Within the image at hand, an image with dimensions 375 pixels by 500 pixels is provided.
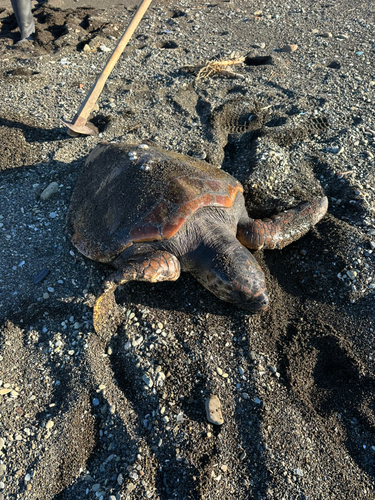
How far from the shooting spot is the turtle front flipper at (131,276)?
2.95m

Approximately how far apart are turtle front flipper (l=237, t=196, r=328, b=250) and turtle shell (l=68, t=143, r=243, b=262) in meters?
0.34

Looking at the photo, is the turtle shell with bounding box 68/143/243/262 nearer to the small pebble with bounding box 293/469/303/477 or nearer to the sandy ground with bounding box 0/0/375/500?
the sandy ground with bounding box 0/0/375/500

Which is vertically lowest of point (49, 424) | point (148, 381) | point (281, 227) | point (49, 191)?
point (49, 424)

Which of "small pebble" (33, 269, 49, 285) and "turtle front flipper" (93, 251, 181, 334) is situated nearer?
"turtle front flipper" (93, 251, 181, 334)

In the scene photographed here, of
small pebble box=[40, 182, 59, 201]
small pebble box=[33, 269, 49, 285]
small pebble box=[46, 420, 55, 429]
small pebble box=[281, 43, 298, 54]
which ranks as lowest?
small pebble box=[46, 420, 55, 429]

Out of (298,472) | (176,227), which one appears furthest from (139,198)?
(298,472)

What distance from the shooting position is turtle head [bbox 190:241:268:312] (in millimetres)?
2869

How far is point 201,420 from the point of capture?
251 centimetres

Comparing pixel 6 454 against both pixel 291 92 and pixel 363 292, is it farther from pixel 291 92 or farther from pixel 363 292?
pixel 291 92

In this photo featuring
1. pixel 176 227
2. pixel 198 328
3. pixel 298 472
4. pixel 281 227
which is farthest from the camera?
pixel 281 227

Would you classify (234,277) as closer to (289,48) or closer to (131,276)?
(131,276)

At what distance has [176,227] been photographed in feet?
10.2

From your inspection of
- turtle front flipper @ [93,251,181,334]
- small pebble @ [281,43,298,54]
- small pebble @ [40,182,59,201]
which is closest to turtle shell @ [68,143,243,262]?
turtle front flipper @ [93,251,181,334]

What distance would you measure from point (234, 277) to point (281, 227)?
2.68ft
